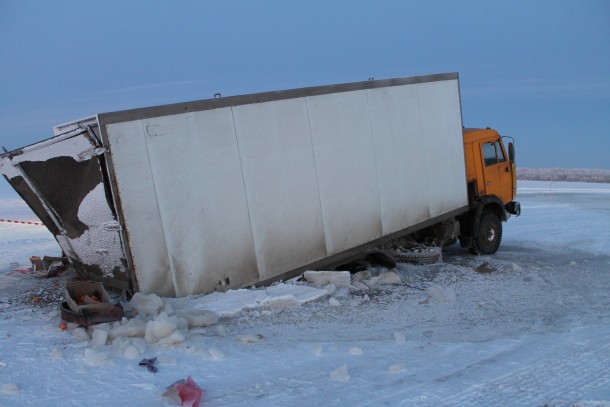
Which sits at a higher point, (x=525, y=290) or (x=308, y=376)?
(x=308, y=376)

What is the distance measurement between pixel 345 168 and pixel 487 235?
452 cm

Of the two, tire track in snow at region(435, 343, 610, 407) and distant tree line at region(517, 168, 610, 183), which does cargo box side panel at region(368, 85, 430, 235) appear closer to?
tire track in snow at region(435, 343, 610, 407)

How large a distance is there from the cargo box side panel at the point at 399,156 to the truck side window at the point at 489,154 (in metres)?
2.21

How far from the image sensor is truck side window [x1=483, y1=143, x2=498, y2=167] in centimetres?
1141

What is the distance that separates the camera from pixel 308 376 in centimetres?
490

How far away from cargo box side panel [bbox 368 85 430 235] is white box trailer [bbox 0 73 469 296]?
0.08ft

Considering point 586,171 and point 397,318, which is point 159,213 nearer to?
point 397,318

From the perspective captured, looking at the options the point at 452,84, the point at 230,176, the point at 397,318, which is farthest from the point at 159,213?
the point at 452,84

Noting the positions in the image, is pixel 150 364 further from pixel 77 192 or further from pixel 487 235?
pixel 487 235

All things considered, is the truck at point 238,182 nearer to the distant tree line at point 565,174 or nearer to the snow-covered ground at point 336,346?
the snow-covered ground at point 336,346

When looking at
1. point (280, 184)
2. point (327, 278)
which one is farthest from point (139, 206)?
point (327, 278)

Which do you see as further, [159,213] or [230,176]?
[230,176]

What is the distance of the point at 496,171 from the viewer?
11680mm

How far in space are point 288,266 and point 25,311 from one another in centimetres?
336
